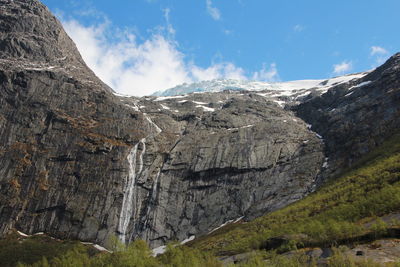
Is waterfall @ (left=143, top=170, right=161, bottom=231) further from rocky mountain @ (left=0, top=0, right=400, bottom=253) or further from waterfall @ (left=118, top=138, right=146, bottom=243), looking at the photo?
waterfall @ (left=118, top=138, right=146, bottom=243)

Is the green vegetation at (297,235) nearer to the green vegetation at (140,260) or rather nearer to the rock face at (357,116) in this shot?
the green vegetation at (140,260)

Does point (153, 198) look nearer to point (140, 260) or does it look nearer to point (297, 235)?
point (297, 235)

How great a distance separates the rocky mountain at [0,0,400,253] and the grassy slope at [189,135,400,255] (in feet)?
49.1

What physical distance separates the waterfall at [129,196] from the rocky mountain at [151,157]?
1.20 feet

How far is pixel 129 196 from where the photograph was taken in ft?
449

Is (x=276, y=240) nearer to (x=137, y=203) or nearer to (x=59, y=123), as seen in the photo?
(x=137, y=203)

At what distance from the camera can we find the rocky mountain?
425 ft

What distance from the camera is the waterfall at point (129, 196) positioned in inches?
5098

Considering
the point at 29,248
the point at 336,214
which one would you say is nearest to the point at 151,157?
the point at 29,248

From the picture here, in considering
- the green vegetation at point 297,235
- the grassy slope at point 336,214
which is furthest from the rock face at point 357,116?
the green vegetation at point 297,235

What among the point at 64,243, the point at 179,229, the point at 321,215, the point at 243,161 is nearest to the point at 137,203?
the point at 179,229

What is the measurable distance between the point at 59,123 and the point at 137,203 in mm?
49114

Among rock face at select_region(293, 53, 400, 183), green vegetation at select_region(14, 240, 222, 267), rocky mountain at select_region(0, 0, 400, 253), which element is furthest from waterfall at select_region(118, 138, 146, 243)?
rock face at select_region(293, 53, 400, 183)

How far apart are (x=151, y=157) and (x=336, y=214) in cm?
8332
